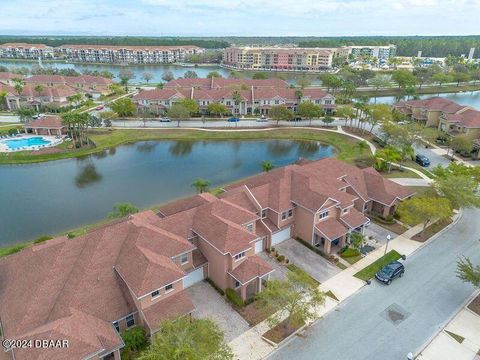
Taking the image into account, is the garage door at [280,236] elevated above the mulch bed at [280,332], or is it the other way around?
the garage door at [280,236]

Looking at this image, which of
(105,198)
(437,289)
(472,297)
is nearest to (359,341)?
(437,289)

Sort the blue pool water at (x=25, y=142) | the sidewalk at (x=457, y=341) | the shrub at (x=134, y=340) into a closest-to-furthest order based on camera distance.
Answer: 1. the shrub at (x=134, y=340)
2. the sidewalk at (x=457, y=341)
3. the blue pool water at (x=25, y=142)

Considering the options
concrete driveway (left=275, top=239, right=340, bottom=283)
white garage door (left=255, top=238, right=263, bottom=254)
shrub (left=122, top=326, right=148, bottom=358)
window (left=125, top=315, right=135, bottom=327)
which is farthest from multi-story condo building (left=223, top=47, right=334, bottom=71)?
shrub (left=122, top=326, right=148, bottom=358)

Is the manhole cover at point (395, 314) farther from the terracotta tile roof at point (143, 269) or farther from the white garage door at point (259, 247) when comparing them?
the terracotta tile roof at point (143, 269)

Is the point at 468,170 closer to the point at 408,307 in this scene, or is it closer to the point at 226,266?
the point at 408,307

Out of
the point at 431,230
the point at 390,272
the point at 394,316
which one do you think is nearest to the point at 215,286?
the point at 394,316

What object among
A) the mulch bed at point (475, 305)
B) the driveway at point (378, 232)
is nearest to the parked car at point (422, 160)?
the driveway at point (378, 232)

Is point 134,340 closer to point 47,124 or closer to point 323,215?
point 323,215
